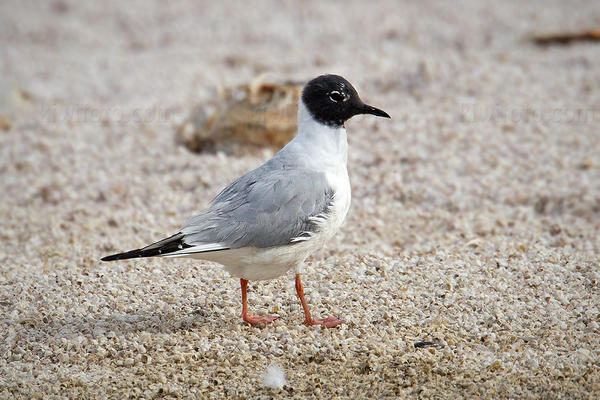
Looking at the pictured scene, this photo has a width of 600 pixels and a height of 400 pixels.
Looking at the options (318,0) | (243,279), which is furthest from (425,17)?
(243,279)

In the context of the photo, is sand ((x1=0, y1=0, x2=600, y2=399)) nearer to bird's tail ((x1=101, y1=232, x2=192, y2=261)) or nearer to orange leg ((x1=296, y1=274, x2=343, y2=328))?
orange leg ((x1=296, y1=274, x2=343, y2=328))

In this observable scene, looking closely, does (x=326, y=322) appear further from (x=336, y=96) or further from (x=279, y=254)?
(x=336, y=96)

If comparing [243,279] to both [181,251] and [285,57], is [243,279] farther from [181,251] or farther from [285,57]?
[285,57]

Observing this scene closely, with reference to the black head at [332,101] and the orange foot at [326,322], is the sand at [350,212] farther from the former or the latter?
the black head at [332,101]

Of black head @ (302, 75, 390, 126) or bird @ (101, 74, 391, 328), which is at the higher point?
black head @ (302, 75, 390, 126)

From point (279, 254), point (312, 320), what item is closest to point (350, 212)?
point (312, 320)

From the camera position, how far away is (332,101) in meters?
4.13

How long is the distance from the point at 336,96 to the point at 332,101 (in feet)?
0.13

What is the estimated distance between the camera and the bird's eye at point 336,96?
412 centimetres

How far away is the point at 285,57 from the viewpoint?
9.77 metres

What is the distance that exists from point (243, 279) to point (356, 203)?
2.25 metres

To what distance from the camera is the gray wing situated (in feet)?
12.2

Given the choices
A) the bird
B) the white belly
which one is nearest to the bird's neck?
the bird

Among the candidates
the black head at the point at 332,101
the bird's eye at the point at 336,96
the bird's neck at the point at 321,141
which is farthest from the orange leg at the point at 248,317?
the bird's eye at the point at 336,96
